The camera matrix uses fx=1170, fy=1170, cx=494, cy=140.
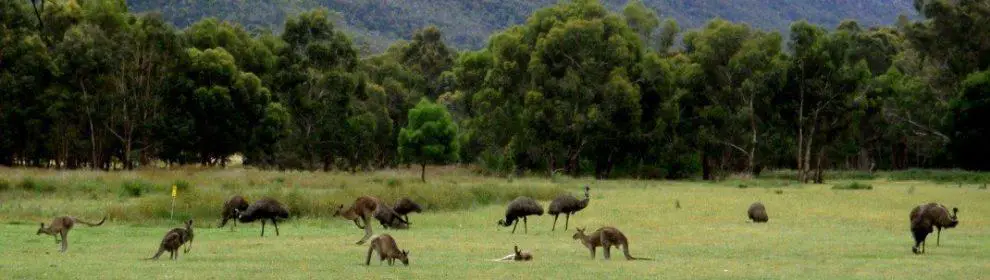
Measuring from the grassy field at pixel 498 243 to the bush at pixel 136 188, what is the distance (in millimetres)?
571

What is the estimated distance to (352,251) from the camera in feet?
73.3

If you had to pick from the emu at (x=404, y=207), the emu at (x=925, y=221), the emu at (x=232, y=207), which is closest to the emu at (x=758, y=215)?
the emu at (x=925, y=221)

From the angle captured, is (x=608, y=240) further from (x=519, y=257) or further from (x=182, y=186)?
(x=182, y=186)

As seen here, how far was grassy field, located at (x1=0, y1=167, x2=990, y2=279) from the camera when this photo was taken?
1845cm

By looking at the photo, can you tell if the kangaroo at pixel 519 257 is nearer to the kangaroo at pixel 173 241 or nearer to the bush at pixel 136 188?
the kangaroo at pixel 173 241

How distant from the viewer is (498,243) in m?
25.0

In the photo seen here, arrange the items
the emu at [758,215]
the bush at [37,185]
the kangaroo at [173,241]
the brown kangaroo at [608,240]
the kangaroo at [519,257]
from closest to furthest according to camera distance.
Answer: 1. the kangaroo at [173,241]
2. the kangaroo at [519,257]
3. the brown kangaroo at [608,240]
4. the emu at [758,215]
5. the bush at [37,185]

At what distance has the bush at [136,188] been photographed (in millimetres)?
44281

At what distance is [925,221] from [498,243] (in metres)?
Result: 8.63

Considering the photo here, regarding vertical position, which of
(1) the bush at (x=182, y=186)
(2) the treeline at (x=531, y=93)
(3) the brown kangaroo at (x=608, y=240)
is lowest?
(3) the brown kangaroo at (x=608, y=240)

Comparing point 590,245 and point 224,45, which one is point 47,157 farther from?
point 590,245

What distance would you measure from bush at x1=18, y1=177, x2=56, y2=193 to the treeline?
2676cm

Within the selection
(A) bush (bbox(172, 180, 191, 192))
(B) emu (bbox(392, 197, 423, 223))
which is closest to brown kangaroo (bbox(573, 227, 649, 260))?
(B) emu (bbox(392, 197, 423, 223))

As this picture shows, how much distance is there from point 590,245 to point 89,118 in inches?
2438
